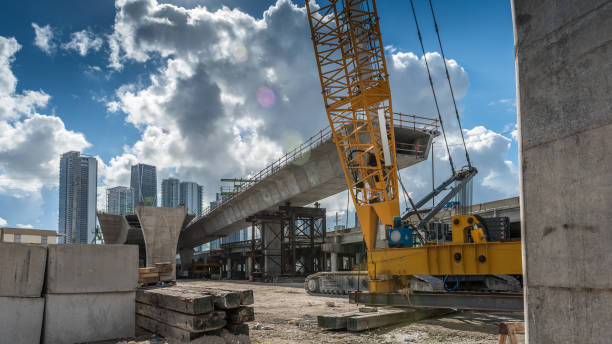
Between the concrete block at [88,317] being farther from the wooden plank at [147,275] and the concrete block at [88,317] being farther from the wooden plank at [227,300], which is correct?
the wooden plank at [227,300]

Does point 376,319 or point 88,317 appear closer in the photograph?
point 88,317

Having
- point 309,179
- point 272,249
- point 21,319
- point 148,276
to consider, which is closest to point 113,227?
point 272,249

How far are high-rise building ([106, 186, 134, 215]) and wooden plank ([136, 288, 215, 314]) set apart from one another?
543 ft

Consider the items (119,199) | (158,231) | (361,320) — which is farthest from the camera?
(119,199)

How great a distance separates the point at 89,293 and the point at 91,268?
0.44 metres

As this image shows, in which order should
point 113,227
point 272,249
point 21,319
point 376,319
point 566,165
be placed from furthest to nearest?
point 113,227 < point 272,249 < point 376,319 < point 21,319 < point 566,165

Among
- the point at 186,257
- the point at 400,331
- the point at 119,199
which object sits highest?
the point at 119,199

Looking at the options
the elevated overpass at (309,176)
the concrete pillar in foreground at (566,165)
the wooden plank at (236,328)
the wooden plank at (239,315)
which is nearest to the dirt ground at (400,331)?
the wooden plank at (236,328)

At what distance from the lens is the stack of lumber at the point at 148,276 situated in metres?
10.1

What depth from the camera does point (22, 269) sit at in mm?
7137

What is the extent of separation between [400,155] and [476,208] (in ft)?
29.4

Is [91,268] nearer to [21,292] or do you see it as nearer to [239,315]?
[21,292]

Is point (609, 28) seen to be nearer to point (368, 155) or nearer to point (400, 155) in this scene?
point (368, 155)

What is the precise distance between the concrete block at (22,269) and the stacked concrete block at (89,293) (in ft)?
0.48
